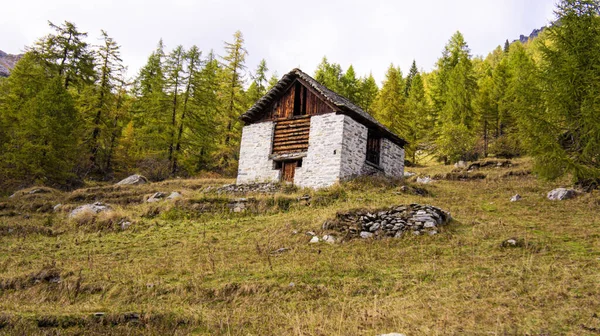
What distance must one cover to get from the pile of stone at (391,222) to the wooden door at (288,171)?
381 inches

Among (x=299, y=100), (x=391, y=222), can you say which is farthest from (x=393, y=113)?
(x=391, y=222)

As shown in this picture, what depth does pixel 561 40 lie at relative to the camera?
61.7ft

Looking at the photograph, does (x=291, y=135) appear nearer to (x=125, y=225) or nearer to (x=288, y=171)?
(x=288, y=171)

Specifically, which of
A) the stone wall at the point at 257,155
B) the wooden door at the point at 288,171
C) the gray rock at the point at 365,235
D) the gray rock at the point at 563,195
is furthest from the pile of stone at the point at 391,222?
the stone wall at the point at 257,155

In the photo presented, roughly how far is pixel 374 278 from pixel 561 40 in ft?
52.1

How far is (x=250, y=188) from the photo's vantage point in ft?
77.7

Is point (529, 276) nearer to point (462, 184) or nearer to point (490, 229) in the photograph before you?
point (490, 229)

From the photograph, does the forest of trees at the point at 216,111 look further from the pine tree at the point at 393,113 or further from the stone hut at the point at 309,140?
the stone hut at the point at 309,140

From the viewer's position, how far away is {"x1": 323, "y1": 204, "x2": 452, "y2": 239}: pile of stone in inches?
527

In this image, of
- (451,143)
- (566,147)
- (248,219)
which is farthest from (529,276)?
(451,143)

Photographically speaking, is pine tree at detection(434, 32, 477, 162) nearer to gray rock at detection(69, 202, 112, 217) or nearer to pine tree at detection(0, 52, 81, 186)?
gray rock at detection(69, 202, 112, 217)

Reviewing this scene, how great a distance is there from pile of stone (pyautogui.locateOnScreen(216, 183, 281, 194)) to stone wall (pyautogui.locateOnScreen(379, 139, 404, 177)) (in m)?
7.01

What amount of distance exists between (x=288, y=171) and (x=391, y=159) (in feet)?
22.8

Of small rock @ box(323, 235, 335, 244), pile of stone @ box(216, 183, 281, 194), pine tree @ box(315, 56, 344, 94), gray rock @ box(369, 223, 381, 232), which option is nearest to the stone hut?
pile of stone @ box(216, 183, 281, 194)
